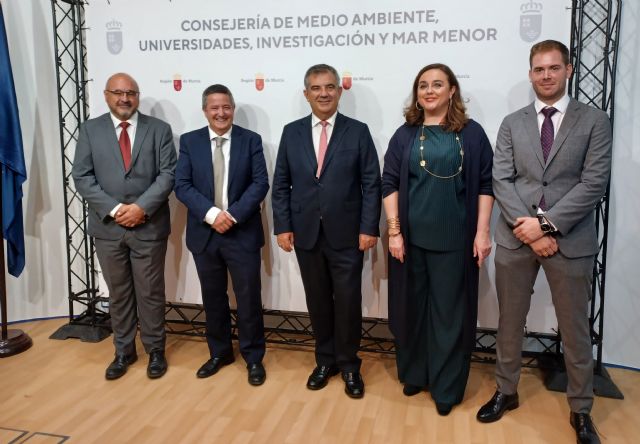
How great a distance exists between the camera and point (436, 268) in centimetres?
283

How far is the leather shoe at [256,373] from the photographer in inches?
128

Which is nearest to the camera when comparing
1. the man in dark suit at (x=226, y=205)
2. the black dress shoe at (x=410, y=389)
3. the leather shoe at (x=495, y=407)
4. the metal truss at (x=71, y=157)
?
the leather shoe at (x=495, y=407)

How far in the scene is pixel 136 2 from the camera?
374cm

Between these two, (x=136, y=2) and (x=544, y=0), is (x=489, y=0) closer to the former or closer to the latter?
(x=544, y=0)

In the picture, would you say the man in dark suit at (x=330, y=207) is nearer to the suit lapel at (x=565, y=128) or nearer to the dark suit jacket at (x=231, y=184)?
the dark suit jacket at (x=231, y=184)

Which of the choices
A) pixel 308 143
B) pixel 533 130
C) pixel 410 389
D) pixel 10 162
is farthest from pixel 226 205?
pixel 533 130

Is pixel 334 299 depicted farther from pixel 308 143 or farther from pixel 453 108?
pixel 453 108

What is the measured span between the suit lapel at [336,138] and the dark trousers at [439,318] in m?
0.66

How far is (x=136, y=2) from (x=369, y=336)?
2808mm

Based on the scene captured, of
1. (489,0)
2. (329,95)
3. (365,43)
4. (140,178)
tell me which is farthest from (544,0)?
(140,178)

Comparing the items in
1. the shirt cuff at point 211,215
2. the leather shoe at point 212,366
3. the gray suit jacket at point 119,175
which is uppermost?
the gray suit jacket at point 119,175

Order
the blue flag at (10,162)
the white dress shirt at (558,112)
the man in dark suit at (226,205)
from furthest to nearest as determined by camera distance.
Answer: the blue flag at (10,162) < the man in dark suit at (226,205) < the white dress shirt at (558,112)

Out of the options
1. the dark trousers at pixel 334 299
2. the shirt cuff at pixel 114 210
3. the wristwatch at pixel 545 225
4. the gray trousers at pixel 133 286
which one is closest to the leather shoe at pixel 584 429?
the wristwatch at pixel 545 225

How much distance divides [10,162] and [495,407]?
3.43 m
